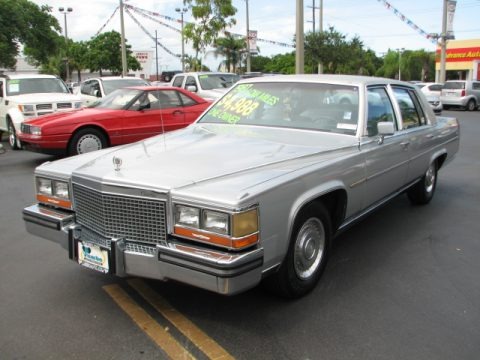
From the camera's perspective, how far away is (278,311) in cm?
337

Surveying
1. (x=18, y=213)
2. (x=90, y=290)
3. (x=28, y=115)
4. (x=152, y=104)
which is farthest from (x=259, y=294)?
A: (x=28, y=115)

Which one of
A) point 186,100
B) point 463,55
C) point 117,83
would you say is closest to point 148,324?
point 186,100

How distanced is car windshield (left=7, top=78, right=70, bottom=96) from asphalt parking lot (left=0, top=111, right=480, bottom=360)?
313 inches

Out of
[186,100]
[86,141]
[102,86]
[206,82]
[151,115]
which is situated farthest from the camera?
[206,82]

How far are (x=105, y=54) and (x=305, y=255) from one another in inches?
2138

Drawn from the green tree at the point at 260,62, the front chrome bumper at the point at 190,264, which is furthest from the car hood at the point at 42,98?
the green tree at the point at 260,62

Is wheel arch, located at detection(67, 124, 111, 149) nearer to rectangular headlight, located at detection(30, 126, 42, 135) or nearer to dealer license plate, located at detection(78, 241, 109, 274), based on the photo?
rectangular headlight, located at detection(30, 126, 42, 135)

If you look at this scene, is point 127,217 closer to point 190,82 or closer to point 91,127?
point 91,127

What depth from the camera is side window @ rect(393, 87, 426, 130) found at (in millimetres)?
5199

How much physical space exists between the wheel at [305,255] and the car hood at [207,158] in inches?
15.2

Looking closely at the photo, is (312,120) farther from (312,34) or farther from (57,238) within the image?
(312,34)

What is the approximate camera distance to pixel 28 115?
10.7 metres

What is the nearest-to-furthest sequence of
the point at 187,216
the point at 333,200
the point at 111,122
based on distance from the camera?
the point at 187,216 < the point at 333,200 < the point at 111,122

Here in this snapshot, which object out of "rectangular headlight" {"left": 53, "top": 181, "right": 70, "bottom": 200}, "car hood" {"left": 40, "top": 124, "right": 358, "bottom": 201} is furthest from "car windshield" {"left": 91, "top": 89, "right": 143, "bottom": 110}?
"rectangular headlight" {"left": 53, "top": 181, "right": 70, "bottom": 200}
